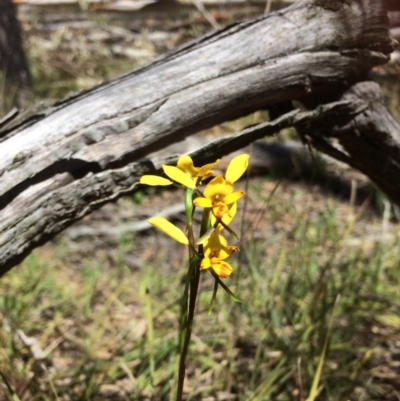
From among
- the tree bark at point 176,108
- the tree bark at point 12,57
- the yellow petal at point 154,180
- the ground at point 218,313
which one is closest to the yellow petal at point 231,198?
the yellow petal at point 154,180

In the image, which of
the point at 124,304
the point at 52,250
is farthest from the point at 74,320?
the point at 52,250

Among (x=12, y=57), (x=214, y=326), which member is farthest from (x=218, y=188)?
(x=12, y=57)

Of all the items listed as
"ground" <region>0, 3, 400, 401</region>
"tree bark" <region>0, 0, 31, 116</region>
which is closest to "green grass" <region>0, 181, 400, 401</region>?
"ground" <region>0, 3, 400, 401</region>

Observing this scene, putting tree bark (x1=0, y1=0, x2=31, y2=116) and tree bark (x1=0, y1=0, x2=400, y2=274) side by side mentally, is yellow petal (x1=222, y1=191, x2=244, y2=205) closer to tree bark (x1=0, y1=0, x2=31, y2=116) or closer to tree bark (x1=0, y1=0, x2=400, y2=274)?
tree bark (x1=0, y1=0, x2=400, y2=274)

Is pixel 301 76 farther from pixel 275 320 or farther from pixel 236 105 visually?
pixel 275 320

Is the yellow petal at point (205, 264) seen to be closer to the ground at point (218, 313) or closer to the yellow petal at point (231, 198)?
the yellow petal at point (231, 198)

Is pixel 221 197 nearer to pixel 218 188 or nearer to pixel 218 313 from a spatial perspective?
pixel 218 188
